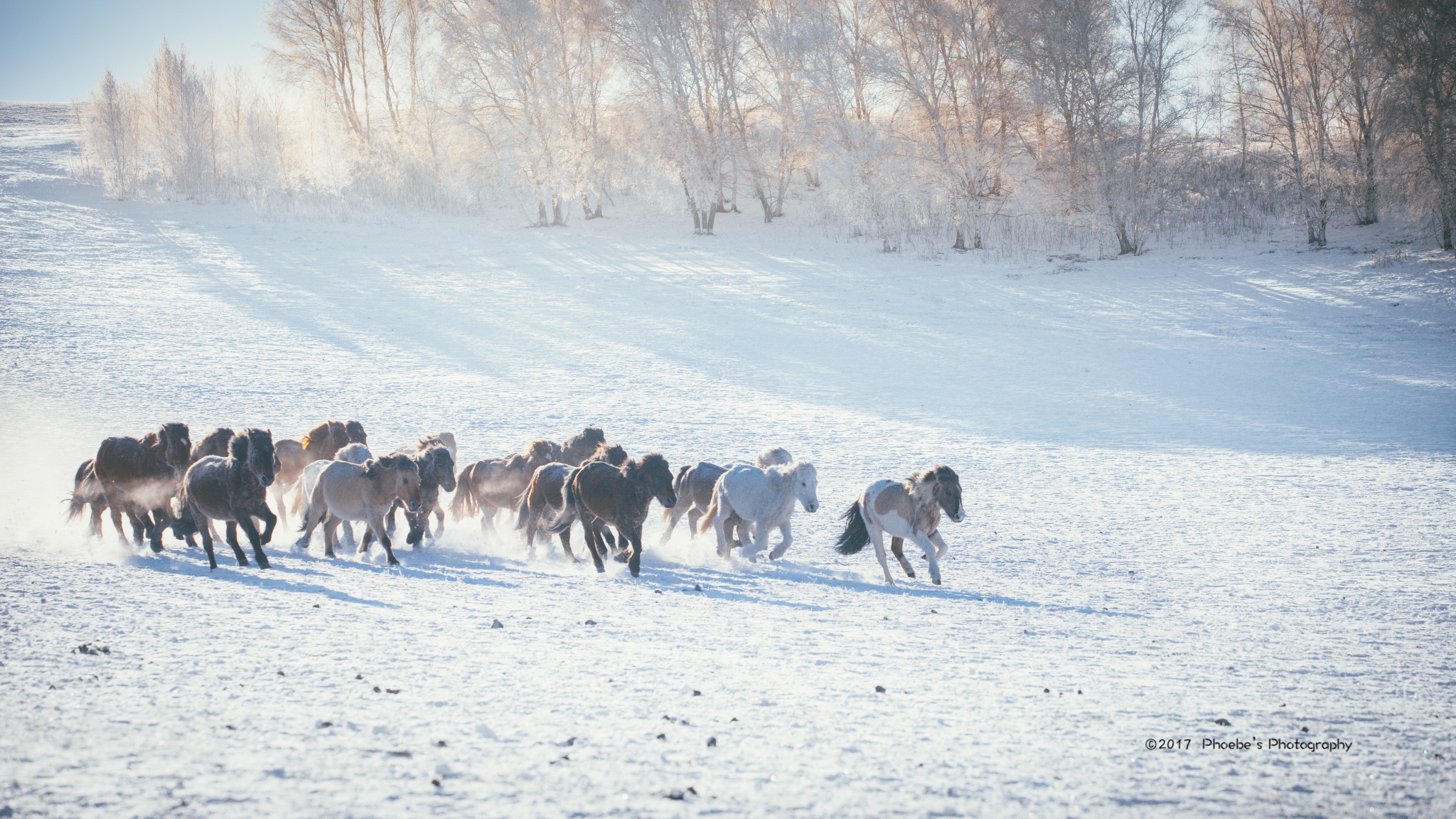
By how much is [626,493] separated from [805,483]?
6.11ft

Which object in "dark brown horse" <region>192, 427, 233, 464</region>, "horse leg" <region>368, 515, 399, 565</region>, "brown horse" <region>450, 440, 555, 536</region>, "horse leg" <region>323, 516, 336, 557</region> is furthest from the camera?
"brown horse" <region>450, 440, 555, 536</region>

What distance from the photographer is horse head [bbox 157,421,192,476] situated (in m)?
8.54

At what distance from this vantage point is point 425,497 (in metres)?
8.71

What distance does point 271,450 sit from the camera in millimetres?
8039

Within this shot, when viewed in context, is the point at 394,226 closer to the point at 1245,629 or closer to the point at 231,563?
the point at 231,563

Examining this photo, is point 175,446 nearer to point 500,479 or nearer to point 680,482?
point 500,479

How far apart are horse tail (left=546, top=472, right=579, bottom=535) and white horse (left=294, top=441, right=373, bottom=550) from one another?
2.23 metres

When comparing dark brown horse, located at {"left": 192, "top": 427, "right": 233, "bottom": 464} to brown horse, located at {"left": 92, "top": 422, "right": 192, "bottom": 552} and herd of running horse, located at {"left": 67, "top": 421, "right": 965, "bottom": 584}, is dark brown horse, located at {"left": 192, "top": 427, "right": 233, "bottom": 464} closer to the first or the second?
herd of running horse, located at {"left": 67, "top": 421, "right": 965, "bottom": 584}

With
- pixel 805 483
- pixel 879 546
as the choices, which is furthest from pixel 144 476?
pixel 879 546

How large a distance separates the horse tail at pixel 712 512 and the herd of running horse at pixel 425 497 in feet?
0.07

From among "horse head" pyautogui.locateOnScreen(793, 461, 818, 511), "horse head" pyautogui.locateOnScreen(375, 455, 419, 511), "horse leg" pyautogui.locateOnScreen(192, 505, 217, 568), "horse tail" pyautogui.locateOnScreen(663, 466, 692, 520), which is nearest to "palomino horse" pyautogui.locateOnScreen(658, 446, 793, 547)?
"horse tail" pyautogui.locateOnScreen(663, 466, 692, 520)

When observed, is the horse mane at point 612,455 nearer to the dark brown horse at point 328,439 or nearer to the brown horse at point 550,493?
the brown horse at point 550,493

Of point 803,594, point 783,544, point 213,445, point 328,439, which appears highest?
point 213,445

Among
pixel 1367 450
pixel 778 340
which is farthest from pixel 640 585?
pixel 778 340
